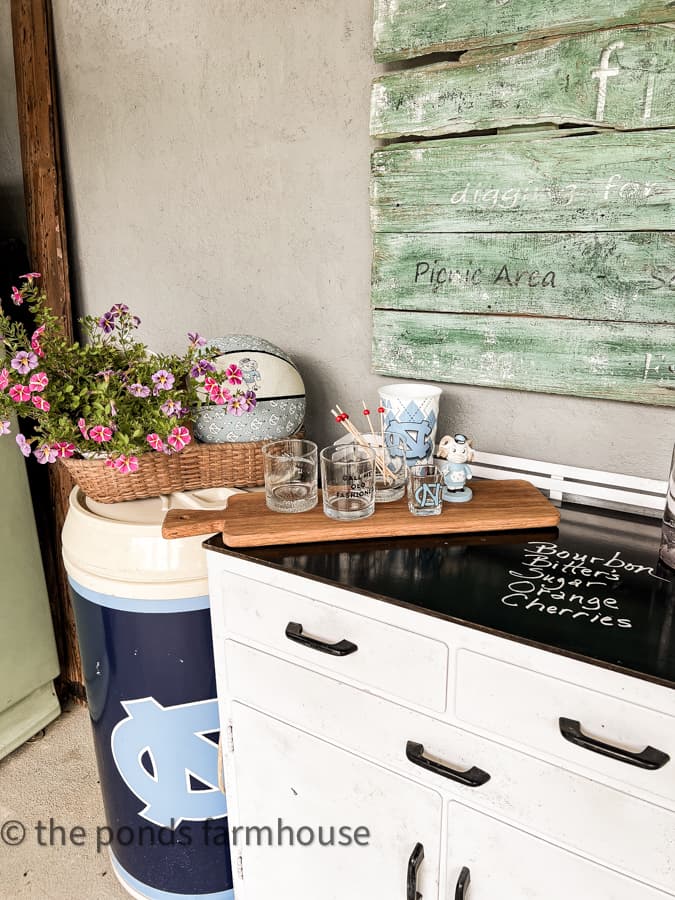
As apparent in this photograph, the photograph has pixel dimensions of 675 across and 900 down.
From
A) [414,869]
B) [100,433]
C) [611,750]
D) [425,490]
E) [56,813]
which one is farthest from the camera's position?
[56,813]

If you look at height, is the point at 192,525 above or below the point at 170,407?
below

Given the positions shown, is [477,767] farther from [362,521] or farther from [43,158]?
[43,158]

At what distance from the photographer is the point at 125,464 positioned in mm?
1386

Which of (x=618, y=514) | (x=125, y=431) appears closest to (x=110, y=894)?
(x=125, y=431)

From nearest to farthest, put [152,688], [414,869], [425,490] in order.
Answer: [414,869], [425,490], [152,688]

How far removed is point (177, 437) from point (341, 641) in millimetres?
527

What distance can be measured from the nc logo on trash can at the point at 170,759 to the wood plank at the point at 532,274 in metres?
0.96

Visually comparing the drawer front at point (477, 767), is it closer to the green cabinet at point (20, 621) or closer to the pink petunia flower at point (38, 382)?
the pink petunia flower at point (38, 382)

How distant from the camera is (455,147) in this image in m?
1.41

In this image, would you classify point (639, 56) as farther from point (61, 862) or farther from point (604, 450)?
point (61, 862)

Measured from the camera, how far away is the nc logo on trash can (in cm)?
150

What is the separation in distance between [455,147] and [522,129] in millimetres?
129

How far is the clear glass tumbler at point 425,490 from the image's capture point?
1.26m

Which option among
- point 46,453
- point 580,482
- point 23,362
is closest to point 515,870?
point 580,482
